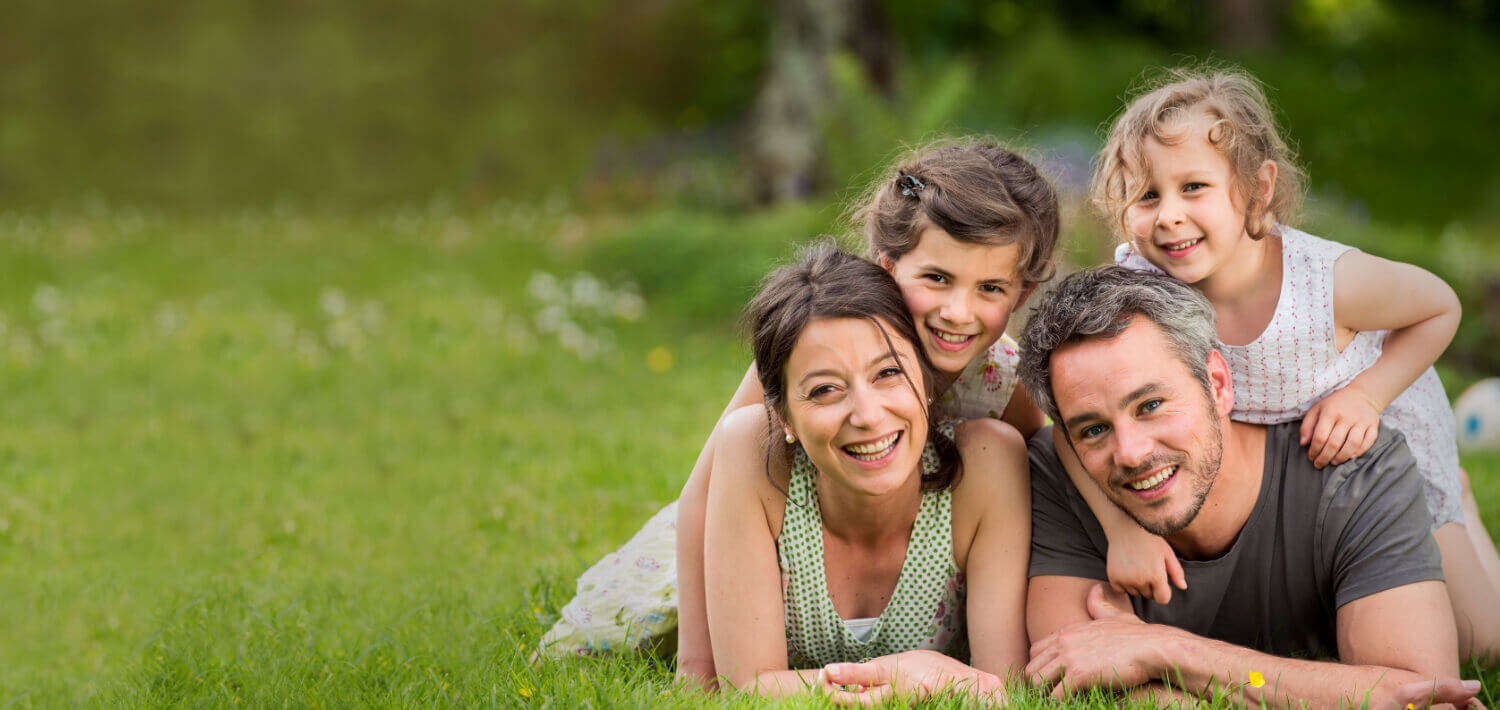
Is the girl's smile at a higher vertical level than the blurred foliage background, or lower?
lower

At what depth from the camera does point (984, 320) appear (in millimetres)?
3496

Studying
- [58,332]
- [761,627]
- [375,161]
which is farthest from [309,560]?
[375,161]

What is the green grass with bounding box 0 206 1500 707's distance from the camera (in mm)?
4039

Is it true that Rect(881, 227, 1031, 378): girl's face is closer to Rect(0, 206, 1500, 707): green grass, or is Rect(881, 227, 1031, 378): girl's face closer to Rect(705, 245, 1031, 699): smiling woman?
Rect(705, 245, 1031, 699): smiling woman

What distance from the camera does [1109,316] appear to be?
10.9 ft

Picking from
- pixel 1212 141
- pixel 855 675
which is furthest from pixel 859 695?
pixel 1212 141

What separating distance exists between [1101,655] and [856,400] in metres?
0.91

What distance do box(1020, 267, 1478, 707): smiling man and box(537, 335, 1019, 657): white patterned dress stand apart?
0.31m

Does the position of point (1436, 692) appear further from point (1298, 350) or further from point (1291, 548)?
point (1298, 350)

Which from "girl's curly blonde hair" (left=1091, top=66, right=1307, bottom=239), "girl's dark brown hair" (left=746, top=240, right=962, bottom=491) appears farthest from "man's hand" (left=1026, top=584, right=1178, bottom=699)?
"girl's curly blonde hair" (left=1091, top=66, right=1307, bottom=239)

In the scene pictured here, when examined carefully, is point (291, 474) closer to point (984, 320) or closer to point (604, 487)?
point (604, 487)

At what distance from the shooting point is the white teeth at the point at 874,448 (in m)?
3.26

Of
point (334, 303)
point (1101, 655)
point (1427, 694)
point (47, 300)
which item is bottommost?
point (1427, 694)

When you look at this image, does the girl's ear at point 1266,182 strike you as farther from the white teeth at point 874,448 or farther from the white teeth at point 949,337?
the white teeth at point 874,448
